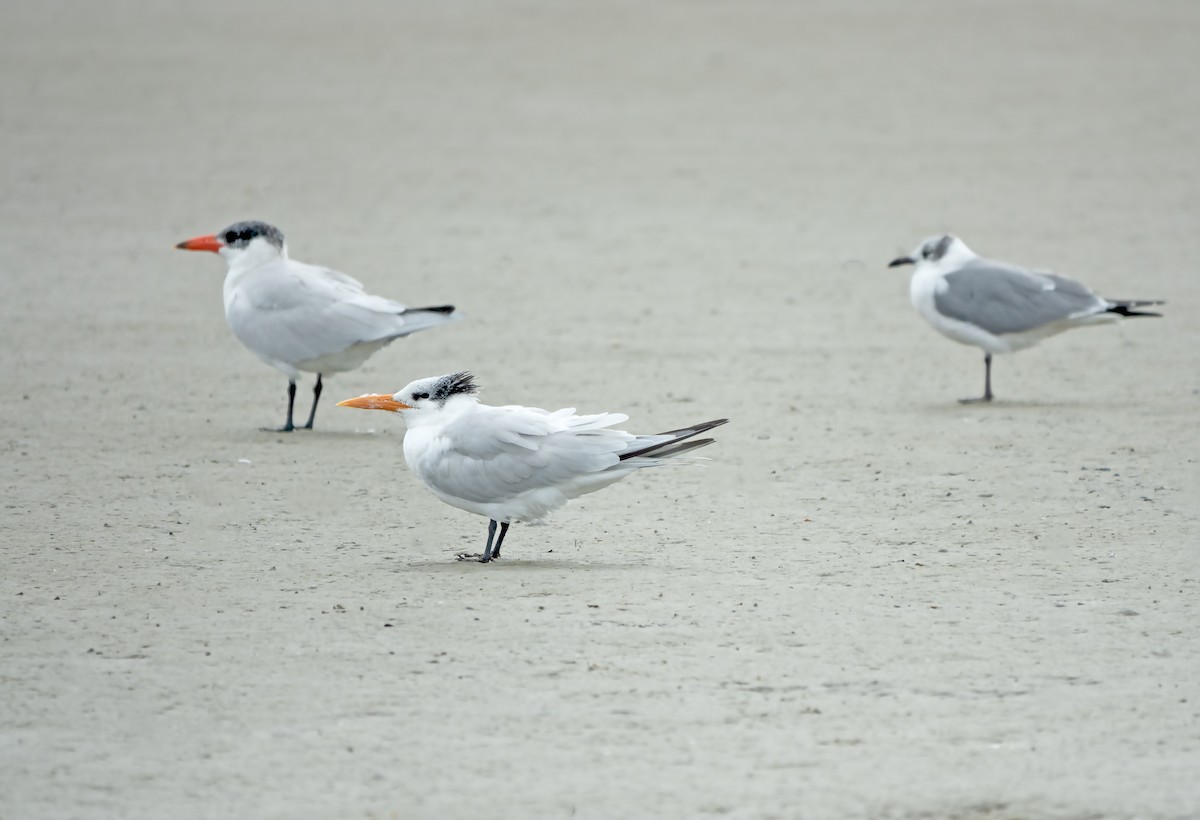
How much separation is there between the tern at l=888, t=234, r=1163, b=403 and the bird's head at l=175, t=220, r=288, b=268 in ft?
12.8

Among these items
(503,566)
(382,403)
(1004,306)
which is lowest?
(503,566)

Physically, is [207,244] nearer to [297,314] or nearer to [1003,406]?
→ [297,314]

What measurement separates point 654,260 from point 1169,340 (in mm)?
4488

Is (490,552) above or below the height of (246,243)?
below

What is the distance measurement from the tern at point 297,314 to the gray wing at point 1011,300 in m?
3.08

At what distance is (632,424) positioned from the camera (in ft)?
29.4

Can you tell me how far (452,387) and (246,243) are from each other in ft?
11.0

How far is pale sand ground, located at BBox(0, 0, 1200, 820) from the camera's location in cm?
457

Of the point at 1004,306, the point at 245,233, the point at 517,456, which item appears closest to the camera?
the point at 517,456

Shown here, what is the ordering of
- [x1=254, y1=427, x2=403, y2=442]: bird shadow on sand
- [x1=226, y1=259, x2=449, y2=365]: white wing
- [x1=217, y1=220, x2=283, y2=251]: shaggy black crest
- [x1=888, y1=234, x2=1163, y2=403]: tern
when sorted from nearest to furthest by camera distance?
[x1=254, y1=427, x2=403, y2=442]: bird shadow on sand → [x1=226, y1=259, x2=449, y2=365]: white wing → [x1=217, y1=220, x2=283, y2=251]: shaggy black crest → [x1=888, y1=234, x2=1163, y2=403]: tern

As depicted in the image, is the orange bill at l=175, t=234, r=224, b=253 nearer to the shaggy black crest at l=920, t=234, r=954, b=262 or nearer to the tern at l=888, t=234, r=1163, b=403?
the tern at l=888, t=234, r=1163, b=403

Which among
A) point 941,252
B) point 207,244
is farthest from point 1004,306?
point 207,244

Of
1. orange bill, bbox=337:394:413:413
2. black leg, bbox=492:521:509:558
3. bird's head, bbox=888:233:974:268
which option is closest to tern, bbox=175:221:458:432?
orange bill, bbox=337:394:413:413

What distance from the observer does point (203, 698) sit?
4.89 metres
